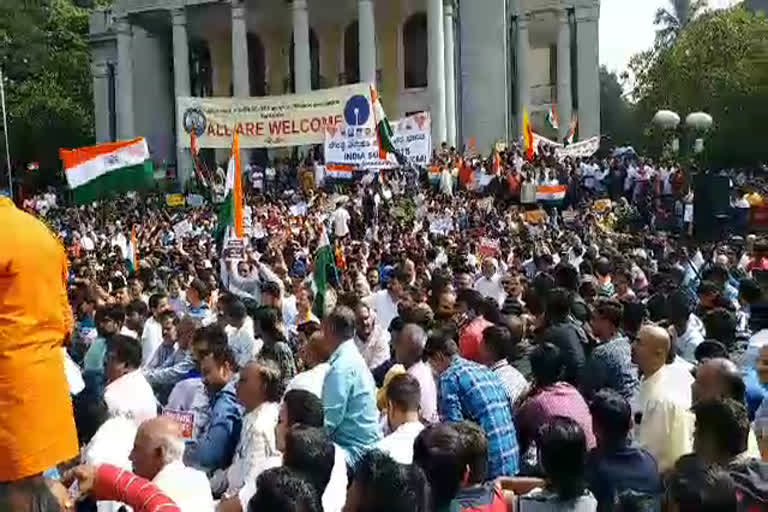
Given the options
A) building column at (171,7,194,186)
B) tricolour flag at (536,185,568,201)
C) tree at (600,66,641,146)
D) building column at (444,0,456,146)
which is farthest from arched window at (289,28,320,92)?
tricolour flag at (536,185,568,201)

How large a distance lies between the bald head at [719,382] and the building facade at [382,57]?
33.6m

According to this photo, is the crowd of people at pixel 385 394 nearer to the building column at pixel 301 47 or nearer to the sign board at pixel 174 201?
the sign board at pixel 174 201

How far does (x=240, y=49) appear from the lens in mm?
42188

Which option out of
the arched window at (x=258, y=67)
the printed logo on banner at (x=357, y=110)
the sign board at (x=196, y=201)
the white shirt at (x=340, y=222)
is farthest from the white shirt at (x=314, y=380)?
the arched window at (x=258, y=67)

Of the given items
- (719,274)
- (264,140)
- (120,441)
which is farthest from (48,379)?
(264,140)

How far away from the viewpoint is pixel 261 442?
5.60 meters

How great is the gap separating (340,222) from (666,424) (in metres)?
18.4

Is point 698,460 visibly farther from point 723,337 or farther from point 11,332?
point 723,337

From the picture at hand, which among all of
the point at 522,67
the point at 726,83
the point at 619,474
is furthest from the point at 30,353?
the point at 522,67

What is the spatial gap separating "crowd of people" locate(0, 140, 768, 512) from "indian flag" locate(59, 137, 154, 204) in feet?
→ 19.9

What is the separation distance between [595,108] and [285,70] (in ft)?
41.5

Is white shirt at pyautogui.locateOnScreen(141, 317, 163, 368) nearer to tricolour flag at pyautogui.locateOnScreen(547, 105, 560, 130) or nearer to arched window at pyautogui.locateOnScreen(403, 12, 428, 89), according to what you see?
arched window at pyautogui.locateOnScreen(403, 12, 428, 89)

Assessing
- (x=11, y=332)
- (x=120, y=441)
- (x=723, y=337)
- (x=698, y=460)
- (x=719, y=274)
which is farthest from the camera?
(x=719, y=274)

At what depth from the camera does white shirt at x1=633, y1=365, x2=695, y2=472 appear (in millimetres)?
5634
